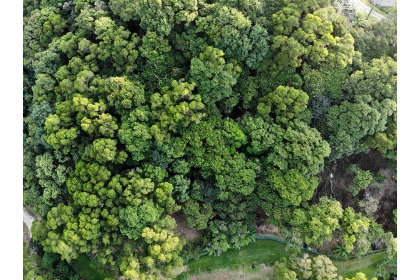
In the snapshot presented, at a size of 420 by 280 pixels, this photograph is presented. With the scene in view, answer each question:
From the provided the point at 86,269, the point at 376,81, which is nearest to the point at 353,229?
the point at 376,81

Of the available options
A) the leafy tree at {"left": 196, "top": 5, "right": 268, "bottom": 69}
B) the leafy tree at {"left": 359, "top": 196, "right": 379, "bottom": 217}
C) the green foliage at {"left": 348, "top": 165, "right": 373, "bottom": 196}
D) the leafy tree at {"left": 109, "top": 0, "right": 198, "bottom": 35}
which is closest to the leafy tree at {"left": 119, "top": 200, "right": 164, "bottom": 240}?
the leafy tree at {"left": 196, "top": 5, "right": 268, "bottom": 69}

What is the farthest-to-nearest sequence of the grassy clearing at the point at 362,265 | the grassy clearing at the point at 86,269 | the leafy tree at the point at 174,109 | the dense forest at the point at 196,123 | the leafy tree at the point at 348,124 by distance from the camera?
1. the grassy clearing at the point at 362,265
2. the grassy clearing at the point at 86,269
3. the leafy tree at the point at 348,124
4. the dense forest at the point at 196,123
5. the leafy tree at the point at 174,109

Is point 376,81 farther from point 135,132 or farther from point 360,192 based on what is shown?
point 135,132

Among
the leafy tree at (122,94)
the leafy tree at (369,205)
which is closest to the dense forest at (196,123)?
the leafy tree at (122,94)

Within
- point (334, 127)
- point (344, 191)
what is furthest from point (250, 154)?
point (344, 191)

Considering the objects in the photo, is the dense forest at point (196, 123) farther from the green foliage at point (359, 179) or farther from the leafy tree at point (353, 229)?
the green foliage at point (359, 179)
